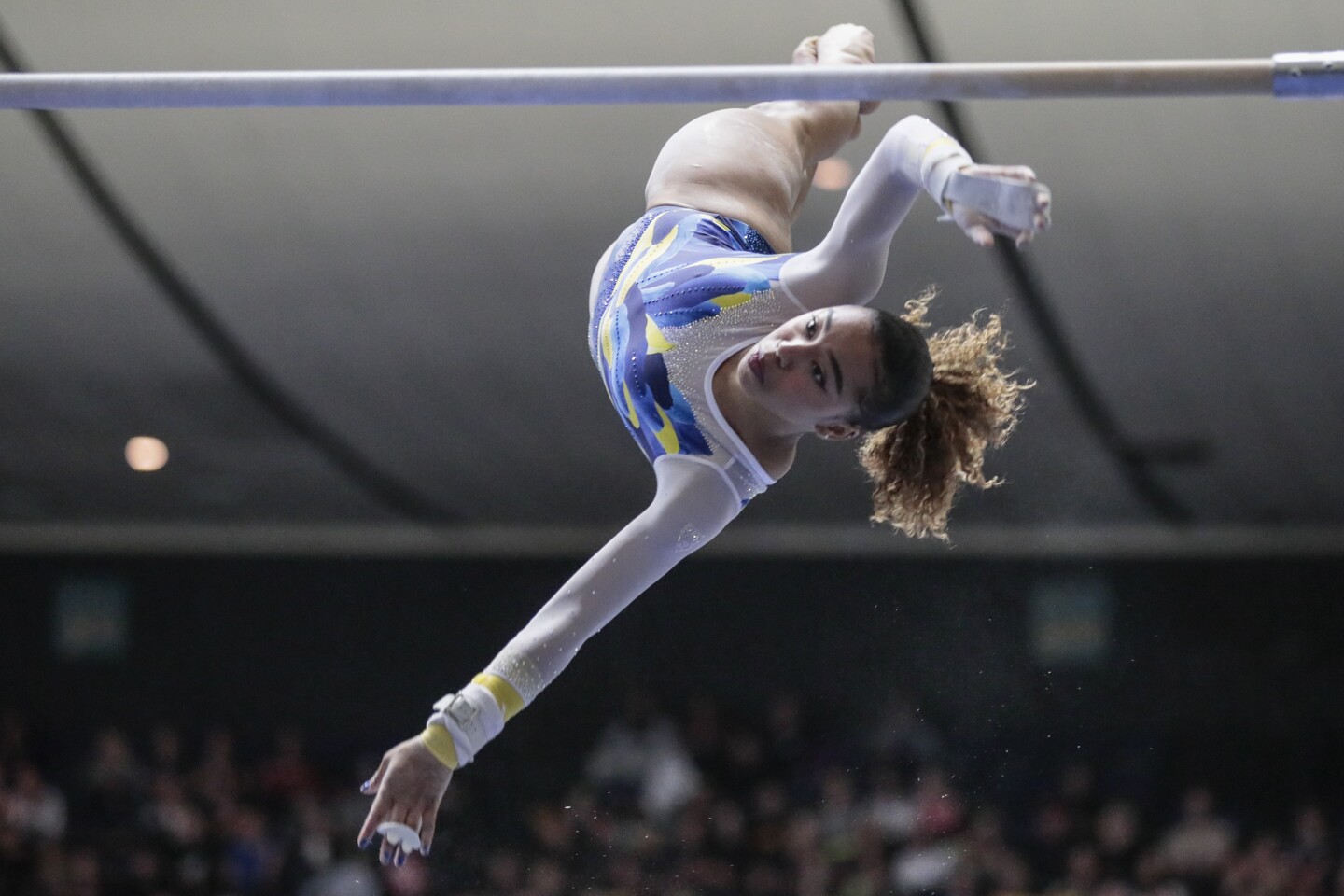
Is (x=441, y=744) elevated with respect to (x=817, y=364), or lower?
lower

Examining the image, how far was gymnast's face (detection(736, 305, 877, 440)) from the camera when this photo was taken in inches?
89.1

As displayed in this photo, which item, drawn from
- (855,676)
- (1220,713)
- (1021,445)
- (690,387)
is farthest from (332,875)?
(690,387)

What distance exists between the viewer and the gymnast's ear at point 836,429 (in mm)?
2396

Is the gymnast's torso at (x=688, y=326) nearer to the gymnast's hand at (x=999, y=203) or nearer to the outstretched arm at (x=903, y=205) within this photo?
the outstretched arm at (x=903, y=205)

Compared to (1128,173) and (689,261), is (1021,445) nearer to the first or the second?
(1128,173)

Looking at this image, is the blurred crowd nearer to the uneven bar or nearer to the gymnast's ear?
the gymnast's ear

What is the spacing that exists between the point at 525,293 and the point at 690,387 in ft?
14.0

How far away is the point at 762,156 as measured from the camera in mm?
2840

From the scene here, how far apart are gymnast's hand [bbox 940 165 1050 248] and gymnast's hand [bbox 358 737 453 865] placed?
41.4 inches

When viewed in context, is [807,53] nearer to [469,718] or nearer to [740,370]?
[740,370]

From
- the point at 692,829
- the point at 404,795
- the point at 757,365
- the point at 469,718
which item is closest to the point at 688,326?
the point at 757,365

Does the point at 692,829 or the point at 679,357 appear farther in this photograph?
the point at 692,829

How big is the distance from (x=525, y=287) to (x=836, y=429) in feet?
14.2

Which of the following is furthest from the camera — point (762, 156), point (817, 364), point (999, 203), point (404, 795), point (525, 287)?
point (525, 287)
